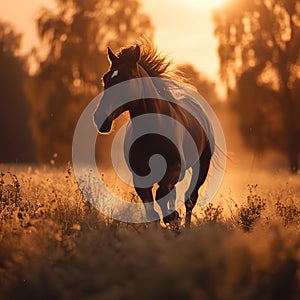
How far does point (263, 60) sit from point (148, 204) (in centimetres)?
1994

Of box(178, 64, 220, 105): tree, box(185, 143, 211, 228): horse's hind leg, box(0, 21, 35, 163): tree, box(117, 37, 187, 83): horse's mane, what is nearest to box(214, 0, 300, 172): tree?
box(178, 64, 220, 105): tree

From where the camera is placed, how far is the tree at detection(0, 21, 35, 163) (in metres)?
50.8

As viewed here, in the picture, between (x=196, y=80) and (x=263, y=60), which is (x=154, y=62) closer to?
(x=263, y=60)

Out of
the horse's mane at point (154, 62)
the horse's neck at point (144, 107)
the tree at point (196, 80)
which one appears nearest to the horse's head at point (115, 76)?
the horse's neck at point (144, 107)

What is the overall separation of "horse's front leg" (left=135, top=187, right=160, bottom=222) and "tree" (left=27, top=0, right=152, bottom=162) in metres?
26.3

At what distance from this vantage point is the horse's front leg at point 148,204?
27.9 feet

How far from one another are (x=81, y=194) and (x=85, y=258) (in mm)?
3494

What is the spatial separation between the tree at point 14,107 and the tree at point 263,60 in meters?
24.7

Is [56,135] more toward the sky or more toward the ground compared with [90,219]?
more toward the sky

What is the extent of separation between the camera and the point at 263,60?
90.1 ft

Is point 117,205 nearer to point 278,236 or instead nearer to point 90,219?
point 90,219

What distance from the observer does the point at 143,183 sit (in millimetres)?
8594

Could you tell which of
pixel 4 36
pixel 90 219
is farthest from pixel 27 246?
pixel 4 36

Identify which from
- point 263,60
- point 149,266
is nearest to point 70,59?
point 263,60
